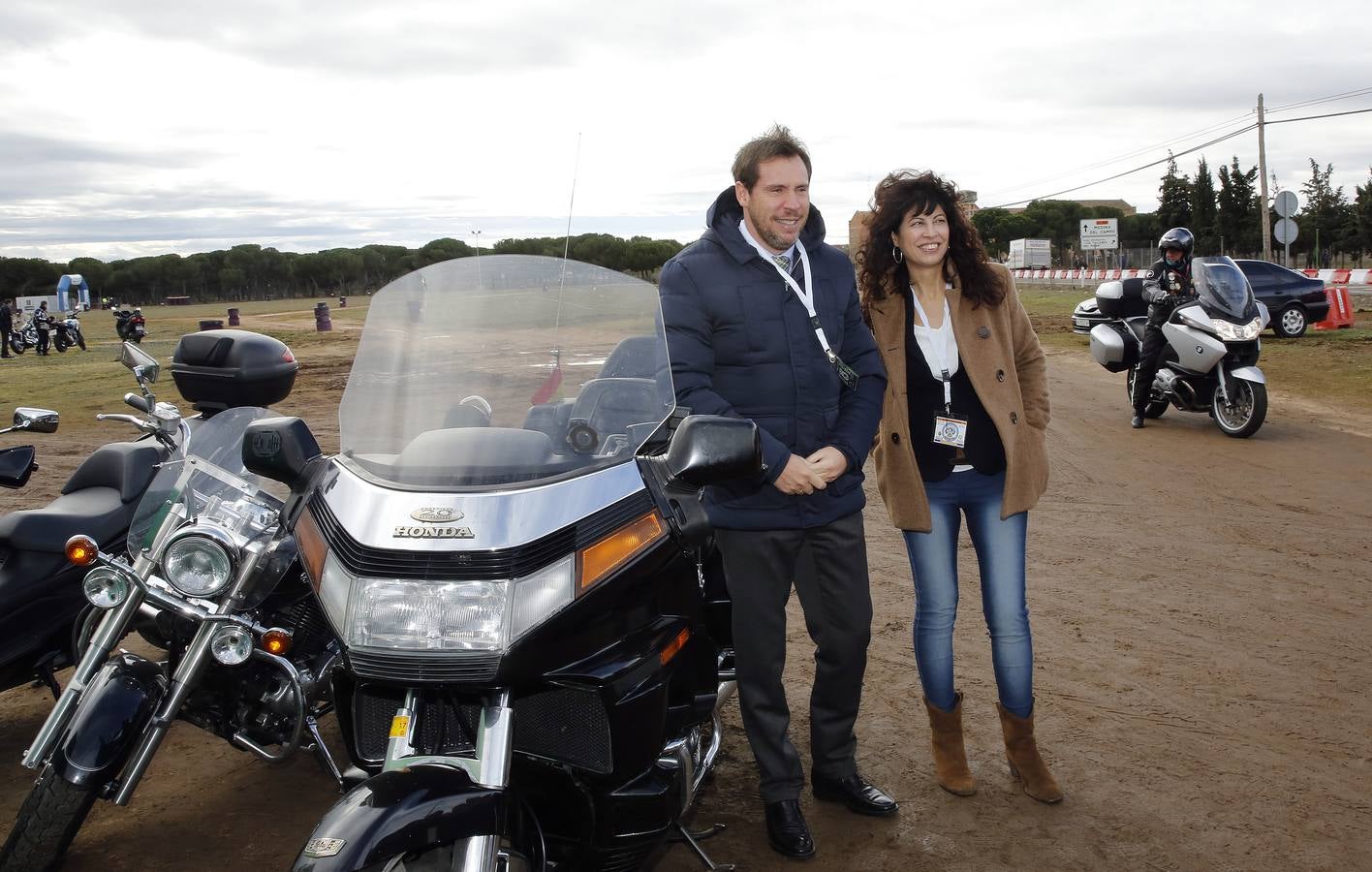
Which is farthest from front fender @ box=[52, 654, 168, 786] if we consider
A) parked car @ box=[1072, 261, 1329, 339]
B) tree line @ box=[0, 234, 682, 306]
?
tree line @ box=[0, 234, 682, 306]

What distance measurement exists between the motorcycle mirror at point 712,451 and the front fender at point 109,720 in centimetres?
197

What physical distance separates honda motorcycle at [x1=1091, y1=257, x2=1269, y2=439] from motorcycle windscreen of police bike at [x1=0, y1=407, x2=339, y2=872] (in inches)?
361

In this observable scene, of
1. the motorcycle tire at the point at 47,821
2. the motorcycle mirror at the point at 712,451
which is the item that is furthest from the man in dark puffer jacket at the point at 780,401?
the motorcycle tire at the point at 47,821

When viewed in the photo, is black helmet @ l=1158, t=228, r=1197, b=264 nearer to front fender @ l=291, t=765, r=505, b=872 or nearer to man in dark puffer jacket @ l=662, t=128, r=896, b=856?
man in dark puffer jacket @ l=662, t=128, r=896, b=856

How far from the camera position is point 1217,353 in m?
10.7

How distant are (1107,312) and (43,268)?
88.5 metres

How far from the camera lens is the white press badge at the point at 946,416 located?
3.83 metres

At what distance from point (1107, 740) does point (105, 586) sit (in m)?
3.46

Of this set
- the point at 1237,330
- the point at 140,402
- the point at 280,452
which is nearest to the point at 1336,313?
the point at 1237,330

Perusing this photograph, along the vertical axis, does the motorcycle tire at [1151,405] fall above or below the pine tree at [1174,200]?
below

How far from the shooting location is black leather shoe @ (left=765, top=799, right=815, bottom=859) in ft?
11.8

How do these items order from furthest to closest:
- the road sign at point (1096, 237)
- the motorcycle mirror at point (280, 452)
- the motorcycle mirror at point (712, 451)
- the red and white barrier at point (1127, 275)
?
the road sign at point (1096, 237) → the red and white barrier at point (1127, 275) → the motorcycle mirror at point (280, 452) → the motorcycle mirror at point (712, 451)

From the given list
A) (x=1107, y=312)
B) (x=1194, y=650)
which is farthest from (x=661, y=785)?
(x=1107, y=312)

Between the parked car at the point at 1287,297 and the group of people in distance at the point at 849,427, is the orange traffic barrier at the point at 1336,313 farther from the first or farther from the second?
the group of people in distance at the point at 849,427
